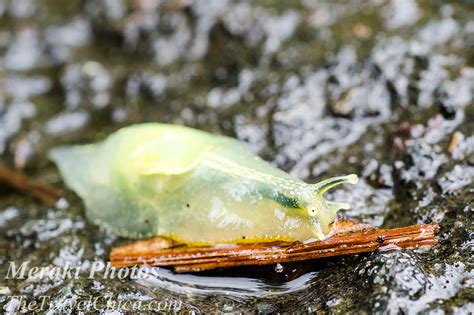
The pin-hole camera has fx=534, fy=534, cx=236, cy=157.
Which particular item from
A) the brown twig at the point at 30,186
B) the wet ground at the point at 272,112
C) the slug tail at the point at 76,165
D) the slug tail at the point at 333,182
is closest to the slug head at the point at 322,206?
the slug tail at the point at 333,182

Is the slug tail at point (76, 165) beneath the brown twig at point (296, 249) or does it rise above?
beneath

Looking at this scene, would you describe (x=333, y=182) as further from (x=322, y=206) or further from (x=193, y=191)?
(x=193, y=191)

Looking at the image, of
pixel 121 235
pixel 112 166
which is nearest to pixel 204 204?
pixel 121 235

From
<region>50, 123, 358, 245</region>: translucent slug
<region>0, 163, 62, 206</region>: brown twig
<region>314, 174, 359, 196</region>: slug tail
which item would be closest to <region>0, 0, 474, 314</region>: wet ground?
<region>0, 163, 62, 206</region>: brown twig

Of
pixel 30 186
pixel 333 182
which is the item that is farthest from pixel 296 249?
pixel 30 186

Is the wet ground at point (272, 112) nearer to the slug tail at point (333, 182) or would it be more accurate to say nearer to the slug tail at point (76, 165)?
the slug tail at point (76, 165)

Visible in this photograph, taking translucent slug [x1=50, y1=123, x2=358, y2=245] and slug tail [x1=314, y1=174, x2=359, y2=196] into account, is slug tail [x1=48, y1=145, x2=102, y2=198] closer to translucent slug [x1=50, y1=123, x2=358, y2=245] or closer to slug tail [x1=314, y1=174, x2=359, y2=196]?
translucent slug [x1=50, y1=123, x2=358, y2=245]
